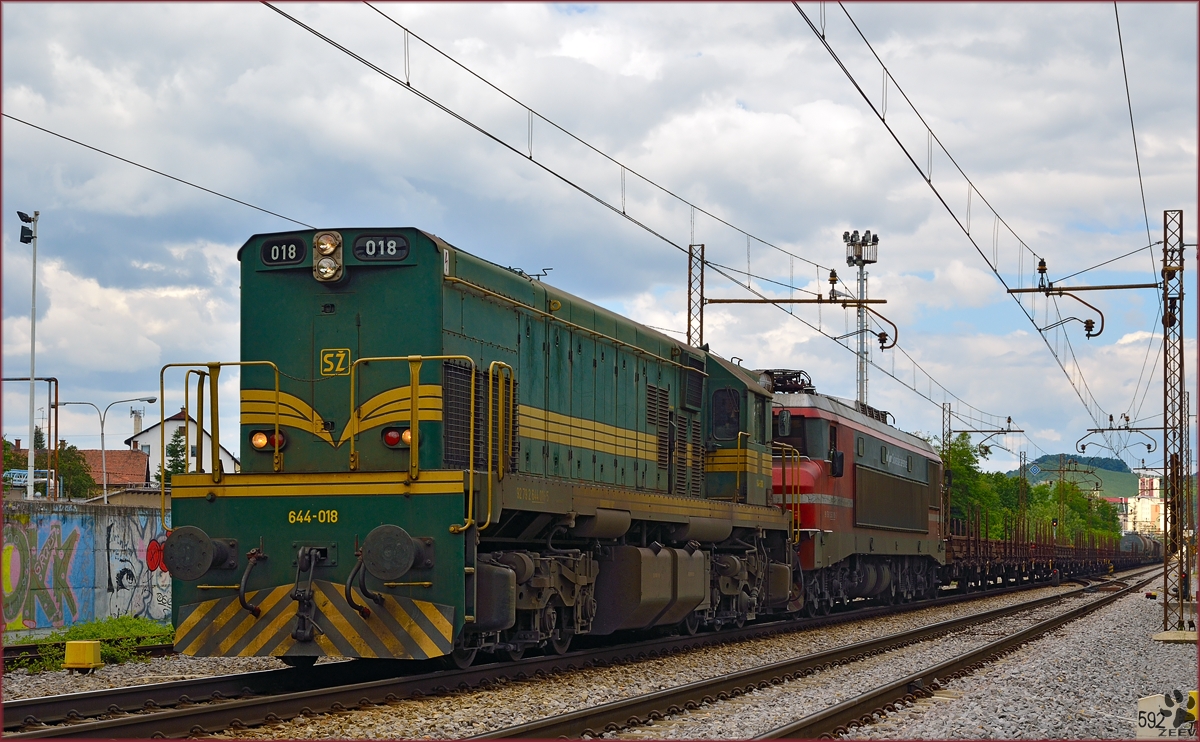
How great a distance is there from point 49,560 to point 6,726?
8.92m

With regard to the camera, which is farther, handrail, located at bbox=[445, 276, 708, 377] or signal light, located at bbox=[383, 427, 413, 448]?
handrail, located at bbox=[445, 276, 708, 377]

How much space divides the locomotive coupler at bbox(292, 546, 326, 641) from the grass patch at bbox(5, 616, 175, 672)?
2.56m

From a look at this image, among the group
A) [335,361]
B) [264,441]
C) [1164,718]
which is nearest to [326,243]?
[335,361]

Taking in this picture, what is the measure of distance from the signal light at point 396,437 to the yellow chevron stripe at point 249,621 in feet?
4.89

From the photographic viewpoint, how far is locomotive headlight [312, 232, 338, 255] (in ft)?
35.5

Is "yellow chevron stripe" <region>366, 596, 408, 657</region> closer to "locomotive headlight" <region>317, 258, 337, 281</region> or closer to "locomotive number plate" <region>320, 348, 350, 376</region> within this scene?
"locomotive number plate" <region>320, 348, 350, 376</region>

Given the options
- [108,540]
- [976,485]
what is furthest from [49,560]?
[976,485]

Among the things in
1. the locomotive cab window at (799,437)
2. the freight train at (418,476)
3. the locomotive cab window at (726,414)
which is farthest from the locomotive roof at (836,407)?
the freight train at (418,476)

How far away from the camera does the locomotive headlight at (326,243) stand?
35.5 feet

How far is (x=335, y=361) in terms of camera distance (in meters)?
10.8

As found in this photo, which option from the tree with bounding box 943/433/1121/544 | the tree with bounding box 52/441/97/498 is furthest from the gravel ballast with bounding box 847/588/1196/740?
the tree with bounding box 52/441/97/498

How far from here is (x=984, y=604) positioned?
28.8m

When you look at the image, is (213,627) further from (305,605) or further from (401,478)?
(401,478)

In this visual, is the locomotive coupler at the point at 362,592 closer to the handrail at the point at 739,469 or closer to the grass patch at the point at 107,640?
the grass patch at the point at 107,640
